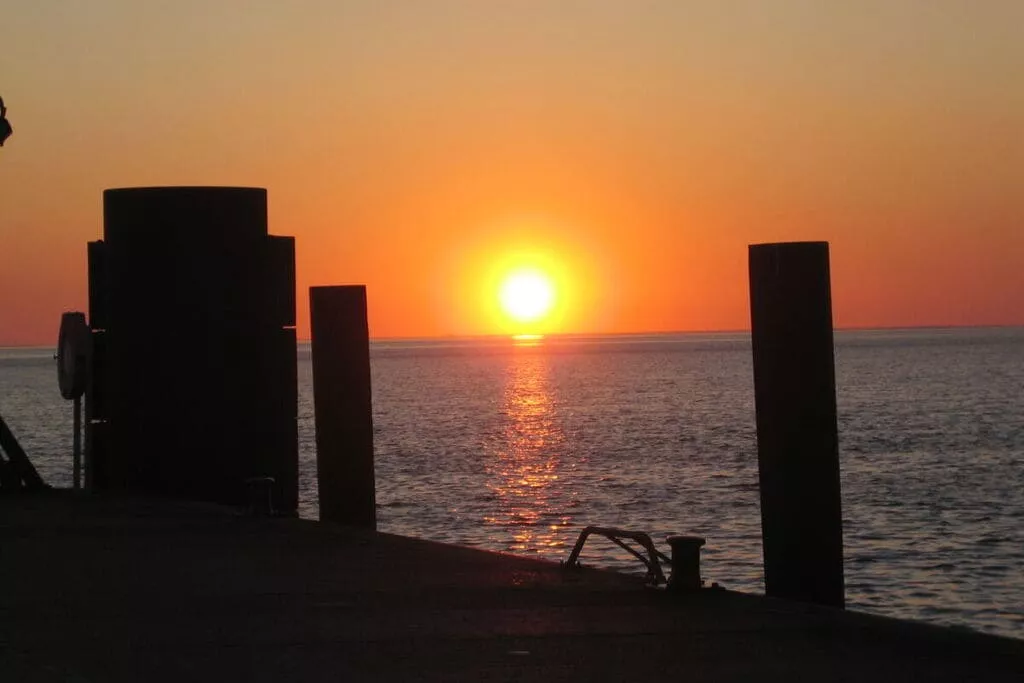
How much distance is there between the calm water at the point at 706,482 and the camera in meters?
18.0

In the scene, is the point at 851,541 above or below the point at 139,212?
below

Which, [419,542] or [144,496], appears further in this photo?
[144,496]

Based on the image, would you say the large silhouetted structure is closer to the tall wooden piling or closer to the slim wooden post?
the slim wooden post

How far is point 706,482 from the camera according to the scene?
101ft

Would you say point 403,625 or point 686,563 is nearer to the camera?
point 403,625

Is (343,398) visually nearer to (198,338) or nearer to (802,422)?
(198,338)

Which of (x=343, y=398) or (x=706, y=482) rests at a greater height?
(x=343, y=398)

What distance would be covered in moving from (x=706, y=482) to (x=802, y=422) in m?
22.7

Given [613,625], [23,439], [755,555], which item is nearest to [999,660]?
[613,625]

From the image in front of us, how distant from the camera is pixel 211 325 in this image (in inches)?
492

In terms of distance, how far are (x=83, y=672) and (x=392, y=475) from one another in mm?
26978

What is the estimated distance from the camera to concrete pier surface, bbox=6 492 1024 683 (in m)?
6.24

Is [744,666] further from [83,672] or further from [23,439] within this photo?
[23,439]

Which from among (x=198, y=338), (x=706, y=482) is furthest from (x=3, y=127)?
(x=706, y=482)
